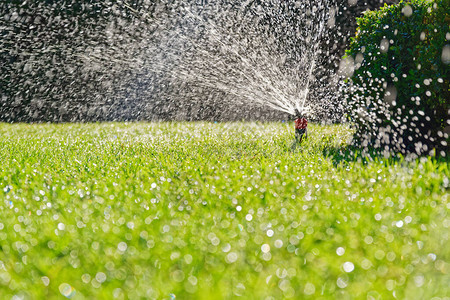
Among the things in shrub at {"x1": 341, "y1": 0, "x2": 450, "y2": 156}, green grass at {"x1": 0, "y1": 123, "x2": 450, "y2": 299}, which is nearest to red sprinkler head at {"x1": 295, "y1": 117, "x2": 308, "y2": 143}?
shrub at {"x1": 341, "y1": 0, "x2": 450, "y2": 156}

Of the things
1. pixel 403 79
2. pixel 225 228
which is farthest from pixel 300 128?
pixel 225 228

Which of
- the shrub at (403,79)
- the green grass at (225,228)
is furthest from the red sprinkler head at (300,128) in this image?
the green grass at (225,228)

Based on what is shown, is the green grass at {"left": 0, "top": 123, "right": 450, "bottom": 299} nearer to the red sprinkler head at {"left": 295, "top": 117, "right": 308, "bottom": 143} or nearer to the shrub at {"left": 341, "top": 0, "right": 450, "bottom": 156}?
the shrub at {"left": 341, "top": 0, "right": 450, "bottom": 156}

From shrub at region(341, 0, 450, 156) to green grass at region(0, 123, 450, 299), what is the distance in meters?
0.68

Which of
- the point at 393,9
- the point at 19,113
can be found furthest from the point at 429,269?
the point at 19,113

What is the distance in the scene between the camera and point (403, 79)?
4895mm

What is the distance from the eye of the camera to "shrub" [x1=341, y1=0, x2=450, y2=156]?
462 cm

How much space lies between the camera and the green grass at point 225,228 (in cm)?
197

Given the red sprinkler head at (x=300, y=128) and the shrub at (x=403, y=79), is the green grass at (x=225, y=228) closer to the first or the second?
the shrub at (x=403, y=79)

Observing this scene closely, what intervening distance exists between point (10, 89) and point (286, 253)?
420 inches

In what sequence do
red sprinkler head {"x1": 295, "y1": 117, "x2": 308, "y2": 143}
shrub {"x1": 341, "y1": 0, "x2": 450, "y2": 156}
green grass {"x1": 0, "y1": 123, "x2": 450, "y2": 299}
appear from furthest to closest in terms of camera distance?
red sprinkler head {"x1": 295, "y1": 117, "x2": 308, "y2": 143} < shrub {"x1": 341, "y1": 0, "x2": 450, "y2": 156} < green grass {"x1": 0, "y1": 123, "x2": 450, "y2": 299}

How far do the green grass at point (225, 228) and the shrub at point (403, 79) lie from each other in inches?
26.8

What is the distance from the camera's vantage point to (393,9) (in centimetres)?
514

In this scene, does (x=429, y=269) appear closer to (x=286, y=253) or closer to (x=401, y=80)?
(x=286, y=253)
